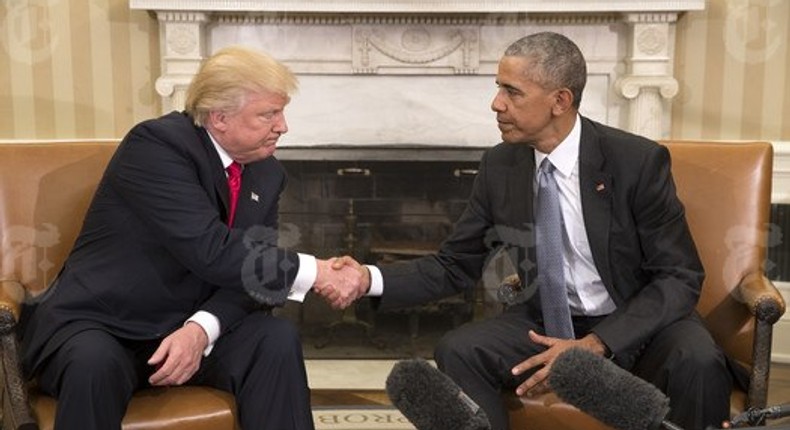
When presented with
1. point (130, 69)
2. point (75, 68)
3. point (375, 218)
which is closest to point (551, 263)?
point (375, 218)

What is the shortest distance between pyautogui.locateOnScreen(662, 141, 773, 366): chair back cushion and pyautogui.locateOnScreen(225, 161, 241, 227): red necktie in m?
1.11

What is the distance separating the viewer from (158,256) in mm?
1977

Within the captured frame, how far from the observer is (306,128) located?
3803 mm

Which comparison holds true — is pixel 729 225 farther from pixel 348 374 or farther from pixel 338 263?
pixel 348 374

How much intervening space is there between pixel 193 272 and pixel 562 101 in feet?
3.07

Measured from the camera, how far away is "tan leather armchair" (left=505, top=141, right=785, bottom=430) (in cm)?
216

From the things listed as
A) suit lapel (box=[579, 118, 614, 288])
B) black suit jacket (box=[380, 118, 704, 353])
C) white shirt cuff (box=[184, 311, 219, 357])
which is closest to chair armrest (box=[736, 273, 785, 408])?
black suit jacket (box=[380, 118, 704, 353])

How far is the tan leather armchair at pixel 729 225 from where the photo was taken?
216cm

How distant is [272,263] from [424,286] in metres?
0.43

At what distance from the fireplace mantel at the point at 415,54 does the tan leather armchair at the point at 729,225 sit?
1387mm

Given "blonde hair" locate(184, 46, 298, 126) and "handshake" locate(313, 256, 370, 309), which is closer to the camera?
"blonde hair" locate(184, 46, 298, 126)

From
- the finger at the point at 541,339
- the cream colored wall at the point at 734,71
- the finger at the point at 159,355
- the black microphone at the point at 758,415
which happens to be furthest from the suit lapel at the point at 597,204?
the cream colored wall at the point at 734,71

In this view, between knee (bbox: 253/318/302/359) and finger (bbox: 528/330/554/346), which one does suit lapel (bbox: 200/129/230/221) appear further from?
finger (bbox: 528/330/554/346)

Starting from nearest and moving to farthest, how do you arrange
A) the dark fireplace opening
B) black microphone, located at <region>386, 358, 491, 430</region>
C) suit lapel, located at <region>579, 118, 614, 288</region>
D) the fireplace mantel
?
1. black microphone, located at <region>386, 358, 491, 430</region>
2. suit lapel, located at <region>579, 118, 614, 288</region>
3. the fireplace mantel
4. the dark fireplace opening
